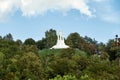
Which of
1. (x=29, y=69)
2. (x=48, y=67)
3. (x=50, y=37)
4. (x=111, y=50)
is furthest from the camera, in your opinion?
(x=50, y=37)

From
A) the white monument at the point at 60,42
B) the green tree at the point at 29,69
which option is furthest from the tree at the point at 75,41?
the green tree at the point at 29,69

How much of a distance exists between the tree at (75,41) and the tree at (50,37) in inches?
207

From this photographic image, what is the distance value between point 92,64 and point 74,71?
19.7 feet

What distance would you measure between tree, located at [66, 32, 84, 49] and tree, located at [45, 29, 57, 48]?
17.3 feet

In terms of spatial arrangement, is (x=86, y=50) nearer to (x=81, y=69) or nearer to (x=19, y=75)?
(x=81, y=69)

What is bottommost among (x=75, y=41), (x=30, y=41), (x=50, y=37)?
(x=75, y=41)

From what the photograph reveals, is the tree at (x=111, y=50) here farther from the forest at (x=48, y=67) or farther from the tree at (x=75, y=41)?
the forest at (x=48, y=67)

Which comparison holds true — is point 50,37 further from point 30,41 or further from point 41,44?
point 41,44

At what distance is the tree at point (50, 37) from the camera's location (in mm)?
151538

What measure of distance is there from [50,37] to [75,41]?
9.41 m

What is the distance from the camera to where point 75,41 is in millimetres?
147500

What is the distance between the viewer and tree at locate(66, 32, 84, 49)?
146 meters

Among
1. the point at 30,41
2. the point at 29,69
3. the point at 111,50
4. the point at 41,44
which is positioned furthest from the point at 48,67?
the point at 41,44

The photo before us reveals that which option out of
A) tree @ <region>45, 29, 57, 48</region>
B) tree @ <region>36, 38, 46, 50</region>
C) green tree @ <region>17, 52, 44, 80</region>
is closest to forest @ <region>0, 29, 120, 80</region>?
green tree @ <region>17, 52, 44, 80</region>
